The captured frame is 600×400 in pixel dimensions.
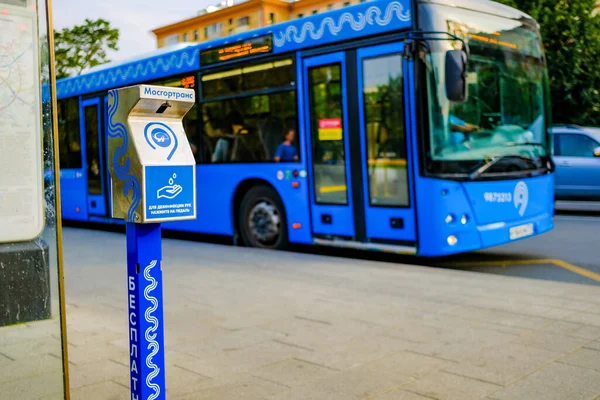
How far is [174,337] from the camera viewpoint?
5199 mm

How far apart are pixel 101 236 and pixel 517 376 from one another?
33.5 ft

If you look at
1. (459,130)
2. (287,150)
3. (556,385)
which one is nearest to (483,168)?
(459,130)

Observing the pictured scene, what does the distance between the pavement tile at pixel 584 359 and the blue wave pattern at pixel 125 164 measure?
2.91m

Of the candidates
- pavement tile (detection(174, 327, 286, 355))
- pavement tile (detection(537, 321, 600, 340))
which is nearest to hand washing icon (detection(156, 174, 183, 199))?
pavement tile (detection(174, 327, 286, 355))

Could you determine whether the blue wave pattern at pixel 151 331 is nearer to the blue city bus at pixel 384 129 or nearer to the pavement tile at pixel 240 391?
the pavement tile at pixel 240 391

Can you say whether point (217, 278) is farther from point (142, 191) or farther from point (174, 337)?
point (142, 191)

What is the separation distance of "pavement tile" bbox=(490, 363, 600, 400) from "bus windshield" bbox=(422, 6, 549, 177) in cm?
418

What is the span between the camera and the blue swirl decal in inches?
111

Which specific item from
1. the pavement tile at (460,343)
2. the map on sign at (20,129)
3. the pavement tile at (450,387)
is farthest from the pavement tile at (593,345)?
the map on sign at (20,129)

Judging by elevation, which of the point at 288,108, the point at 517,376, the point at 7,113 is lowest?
the point at 517,376

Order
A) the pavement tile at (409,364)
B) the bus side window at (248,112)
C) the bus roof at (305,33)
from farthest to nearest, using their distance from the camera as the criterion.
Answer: the bus side window at (248,112) < the bus roof at (305,33) < the pavement tile at (409,364)

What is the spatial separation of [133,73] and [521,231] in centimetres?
729

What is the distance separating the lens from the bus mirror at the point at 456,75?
26.3ft

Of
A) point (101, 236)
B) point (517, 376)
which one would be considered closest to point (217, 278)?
point (517, 376)
